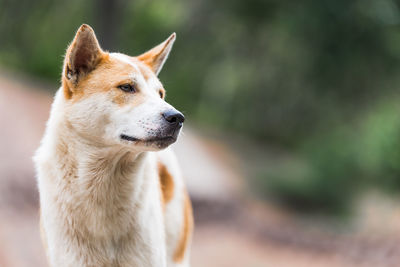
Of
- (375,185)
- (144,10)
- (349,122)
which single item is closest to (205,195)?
(375,185)

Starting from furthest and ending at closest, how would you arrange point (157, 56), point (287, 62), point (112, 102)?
point (287, 62) < point (157, 56) < point (112, 102)

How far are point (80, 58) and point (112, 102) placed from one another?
38 centimetres

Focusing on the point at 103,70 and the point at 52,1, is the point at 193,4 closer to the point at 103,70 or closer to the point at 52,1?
the point at 52,1

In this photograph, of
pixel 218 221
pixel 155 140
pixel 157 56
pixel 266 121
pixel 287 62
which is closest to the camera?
pixel 155 140

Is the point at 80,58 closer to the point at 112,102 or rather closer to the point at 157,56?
the point at 112,102

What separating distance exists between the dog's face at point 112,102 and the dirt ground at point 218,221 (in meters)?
4.44

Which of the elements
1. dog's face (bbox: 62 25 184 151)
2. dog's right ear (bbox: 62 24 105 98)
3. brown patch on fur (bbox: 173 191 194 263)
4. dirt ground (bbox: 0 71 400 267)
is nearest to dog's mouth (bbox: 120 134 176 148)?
dog's face (bbox: 62 25 184 151)

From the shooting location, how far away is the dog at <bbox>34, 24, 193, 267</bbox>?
2943 millimetres

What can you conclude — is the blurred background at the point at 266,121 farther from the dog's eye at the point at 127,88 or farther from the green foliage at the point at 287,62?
the dog's eye at the point at 127,88

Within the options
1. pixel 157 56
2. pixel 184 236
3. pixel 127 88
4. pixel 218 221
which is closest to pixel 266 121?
pixel 218 221

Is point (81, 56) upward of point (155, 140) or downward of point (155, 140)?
upward

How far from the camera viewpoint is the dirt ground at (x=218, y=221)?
28.2 ft

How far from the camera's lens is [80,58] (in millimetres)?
3078

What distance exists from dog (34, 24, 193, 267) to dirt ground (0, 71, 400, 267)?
413 cm
